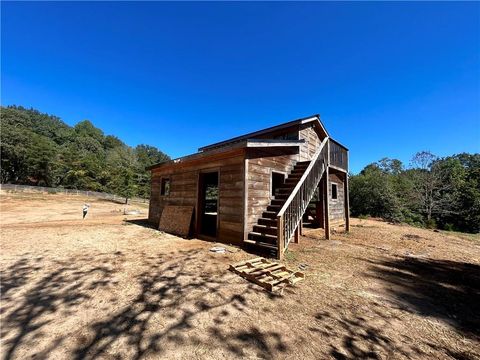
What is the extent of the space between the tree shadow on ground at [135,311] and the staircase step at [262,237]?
6.61 feet

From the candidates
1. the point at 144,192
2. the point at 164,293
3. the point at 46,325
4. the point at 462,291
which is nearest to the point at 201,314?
the point at 164,293

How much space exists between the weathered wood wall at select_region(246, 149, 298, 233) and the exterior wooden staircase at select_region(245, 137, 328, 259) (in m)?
0.25

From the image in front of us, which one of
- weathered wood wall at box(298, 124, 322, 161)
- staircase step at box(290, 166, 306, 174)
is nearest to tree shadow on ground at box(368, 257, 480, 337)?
staircase step at box(290, 166, 306, 174)

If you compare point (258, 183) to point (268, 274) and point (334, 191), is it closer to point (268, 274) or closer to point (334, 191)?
point (268, 274)

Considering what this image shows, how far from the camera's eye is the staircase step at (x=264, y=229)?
685 cm

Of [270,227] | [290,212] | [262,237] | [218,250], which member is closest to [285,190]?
[290,212]

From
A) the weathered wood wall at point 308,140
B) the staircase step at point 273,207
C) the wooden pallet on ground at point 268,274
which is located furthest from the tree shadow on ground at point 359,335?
the weathered wood wall at point 308,140

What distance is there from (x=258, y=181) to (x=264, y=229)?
1.71 metres

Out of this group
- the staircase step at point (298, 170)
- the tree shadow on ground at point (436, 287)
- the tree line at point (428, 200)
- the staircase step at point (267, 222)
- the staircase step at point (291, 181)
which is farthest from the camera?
the tree line at point (428, 200)

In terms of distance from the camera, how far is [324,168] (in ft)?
32.9

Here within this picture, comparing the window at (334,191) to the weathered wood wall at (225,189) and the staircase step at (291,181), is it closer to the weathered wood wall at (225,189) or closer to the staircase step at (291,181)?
the staircase step at (291,181)

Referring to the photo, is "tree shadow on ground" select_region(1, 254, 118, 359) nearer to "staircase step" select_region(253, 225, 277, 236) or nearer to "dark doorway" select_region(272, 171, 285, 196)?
"staircase step" select_region(253, 225, 277, 236)

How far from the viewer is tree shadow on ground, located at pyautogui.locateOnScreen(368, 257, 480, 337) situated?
11.8ft

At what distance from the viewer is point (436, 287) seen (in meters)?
4.75
